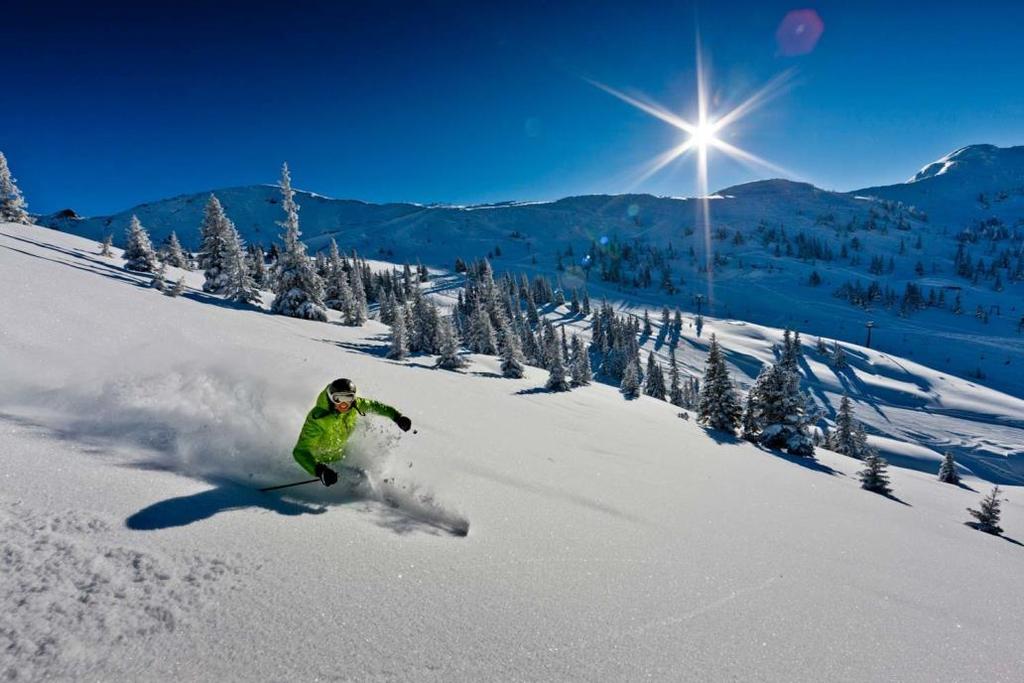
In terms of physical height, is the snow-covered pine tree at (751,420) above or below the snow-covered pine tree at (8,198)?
below

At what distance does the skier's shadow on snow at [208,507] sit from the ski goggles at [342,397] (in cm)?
106

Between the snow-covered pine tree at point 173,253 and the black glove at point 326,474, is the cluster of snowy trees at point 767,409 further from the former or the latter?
the snow-covered pine tree at point 173,253

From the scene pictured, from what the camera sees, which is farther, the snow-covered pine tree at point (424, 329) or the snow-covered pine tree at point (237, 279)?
the snow-covered pine tree at point (424, 329)

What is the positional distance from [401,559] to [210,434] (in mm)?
3365

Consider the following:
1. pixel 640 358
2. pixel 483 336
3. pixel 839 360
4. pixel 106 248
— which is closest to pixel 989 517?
pixel 483 336

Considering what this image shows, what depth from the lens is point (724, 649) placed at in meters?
3.35

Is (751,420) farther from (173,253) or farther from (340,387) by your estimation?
(173,253)

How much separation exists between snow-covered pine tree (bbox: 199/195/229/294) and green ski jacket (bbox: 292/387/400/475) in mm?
32841

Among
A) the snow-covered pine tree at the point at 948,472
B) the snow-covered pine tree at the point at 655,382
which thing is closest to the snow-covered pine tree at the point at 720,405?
the snow-covered pine tree at the point at 948,472

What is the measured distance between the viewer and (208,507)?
385cm

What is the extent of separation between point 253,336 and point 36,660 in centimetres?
1396

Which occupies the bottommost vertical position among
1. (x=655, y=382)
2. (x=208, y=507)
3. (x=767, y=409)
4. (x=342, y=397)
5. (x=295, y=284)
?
(x=655, y=382)

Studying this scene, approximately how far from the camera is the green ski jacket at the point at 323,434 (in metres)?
4.49

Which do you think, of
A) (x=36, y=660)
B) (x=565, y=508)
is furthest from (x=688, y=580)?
(x=36, y=660)
